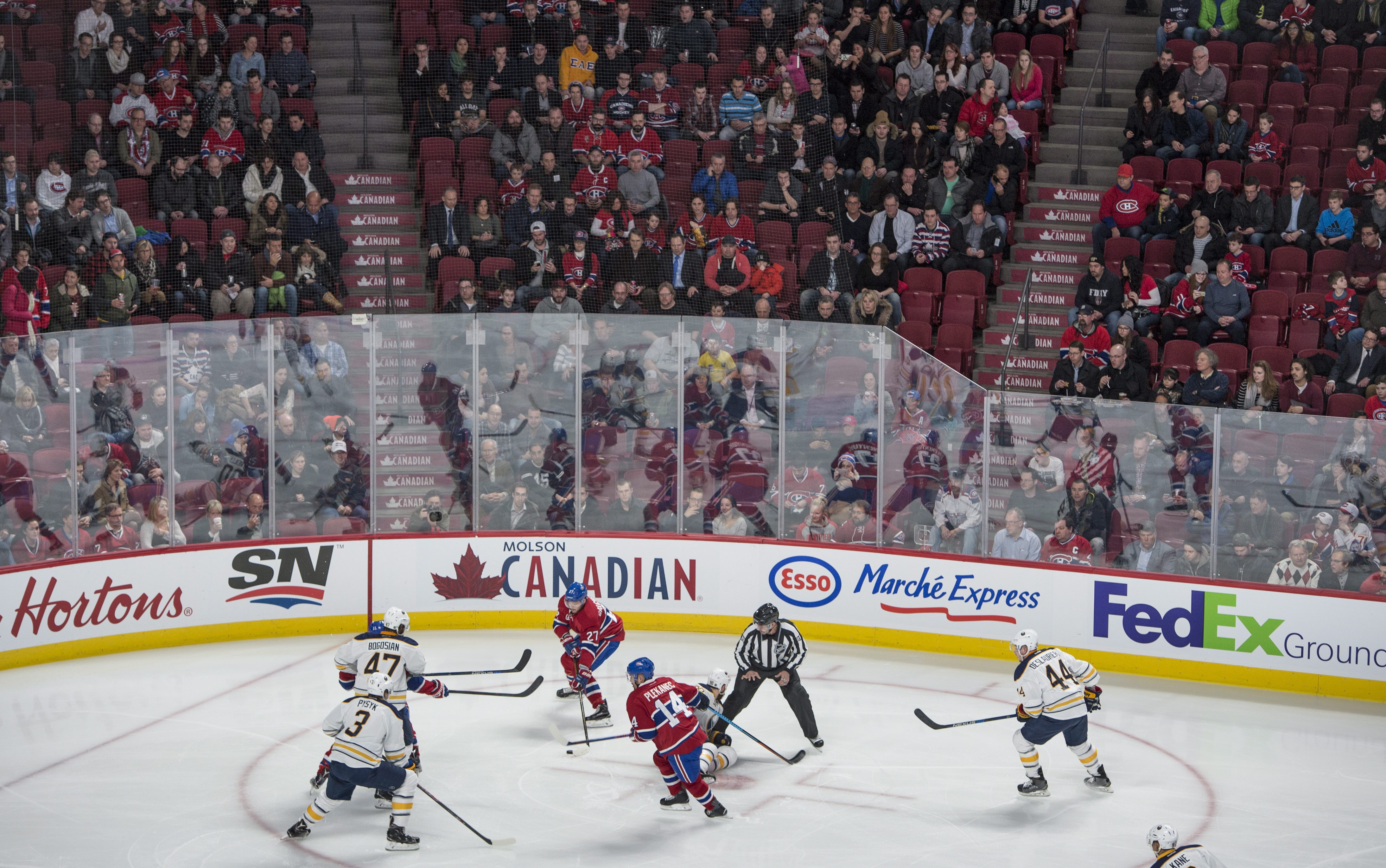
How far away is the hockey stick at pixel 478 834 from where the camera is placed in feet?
26.9

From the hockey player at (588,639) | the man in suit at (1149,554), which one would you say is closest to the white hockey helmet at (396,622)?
the hockey player at (588,639)

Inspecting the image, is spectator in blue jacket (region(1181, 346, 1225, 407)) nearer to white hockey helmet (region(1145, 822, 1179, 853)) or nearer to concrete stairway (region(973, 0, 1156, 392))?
concrete stairway (region(973, 0, 1156, 392))

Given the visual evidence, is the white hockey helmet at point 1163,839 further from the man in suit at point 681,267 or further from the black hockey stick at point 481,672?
the man in suit at point 681,267

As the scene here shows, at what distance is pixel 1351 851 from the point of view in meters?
8.36

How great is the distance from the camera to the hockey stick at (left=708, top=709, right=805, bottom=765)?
9406 millimetres

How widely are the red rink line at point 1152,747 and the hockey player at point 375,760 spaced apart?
394cm

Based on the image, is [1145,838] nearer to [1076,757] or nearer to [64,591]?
[1076,757]

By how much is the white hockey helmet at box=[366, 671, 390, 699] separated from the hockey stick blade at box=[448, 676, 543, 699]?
96 cm

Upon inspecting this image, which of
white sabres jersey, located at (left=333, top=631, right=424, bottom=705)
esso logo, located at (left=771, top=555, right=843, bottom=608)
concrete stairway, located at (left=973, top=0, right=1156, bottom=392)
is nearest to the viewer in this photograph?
white sabres jersey, located at (left=333, top=631, right=424, bottom=705)

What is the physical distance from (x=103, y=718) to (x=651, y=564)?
445cm

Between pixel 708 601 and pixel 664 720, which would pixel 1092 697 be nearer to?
pixel 664 720

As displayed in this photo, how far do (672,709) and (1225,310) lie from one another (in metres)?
7.20

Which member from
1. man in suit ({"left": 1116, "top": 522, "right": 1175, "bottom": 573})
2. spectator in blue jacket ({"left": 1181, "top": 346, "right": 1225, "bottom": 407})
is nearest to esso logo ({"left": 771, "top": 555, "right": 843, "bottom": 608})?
man in suit ({"left": 1116, "top": 522, "right": 1175, "bottom": 573})

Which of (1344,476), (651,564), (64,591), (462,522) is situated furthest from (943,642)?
Answer: (64,591)
